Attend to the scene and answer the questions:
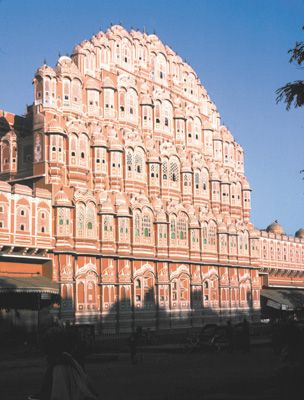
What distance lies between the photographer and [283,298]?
8369 cm

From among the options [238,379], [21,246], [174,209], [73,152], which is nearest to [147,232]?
[174,209]

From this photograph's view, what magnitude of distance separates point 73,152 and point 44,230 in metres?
8.22

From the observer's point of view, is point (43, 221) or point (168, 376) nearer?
point (168, 376)

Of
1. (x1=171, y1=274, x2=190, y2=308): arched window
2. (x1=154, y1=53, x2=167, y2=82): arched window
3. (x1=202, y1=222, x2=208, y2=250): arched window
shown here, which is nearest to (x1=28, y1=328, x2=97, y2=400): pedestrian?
(x1=171, y1=274, x2=190, y2=308): arched window

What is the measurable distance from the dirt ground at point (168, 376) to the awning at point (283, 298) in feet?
146

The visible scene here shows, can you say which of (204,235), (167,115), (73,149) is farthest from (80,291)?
(167,115)

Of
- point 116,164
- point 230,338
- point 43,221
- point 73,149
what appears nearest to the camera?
point 230,338

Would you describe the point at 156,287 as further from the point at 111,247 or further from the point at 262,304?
the point at 262,304

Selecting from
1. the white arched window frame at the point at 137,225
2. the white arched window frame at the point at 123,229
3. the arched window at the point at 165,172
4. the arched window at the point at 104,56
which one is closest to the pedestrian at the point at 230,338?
the white arched window frame at the point at 123,229

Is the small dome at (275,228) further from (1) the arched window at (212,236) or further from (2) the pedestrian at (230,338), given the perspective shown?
(2) the pedestrian at (230,338)

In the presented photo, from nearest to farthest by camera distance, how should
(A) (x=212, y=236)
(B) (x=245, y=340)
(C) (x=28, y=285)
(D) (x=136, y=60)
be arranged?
1. (B) (x=245, y=340)
2. (C) (x=28, y=285)
3. (D) (x=136, y=60)
4. (A) (x=212, y=236)

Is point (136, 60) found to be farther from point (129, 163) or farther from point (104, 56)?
point (129, 163)

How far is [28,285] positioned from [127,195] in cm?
1661

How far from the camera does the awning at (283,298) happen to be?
81.0 meters
